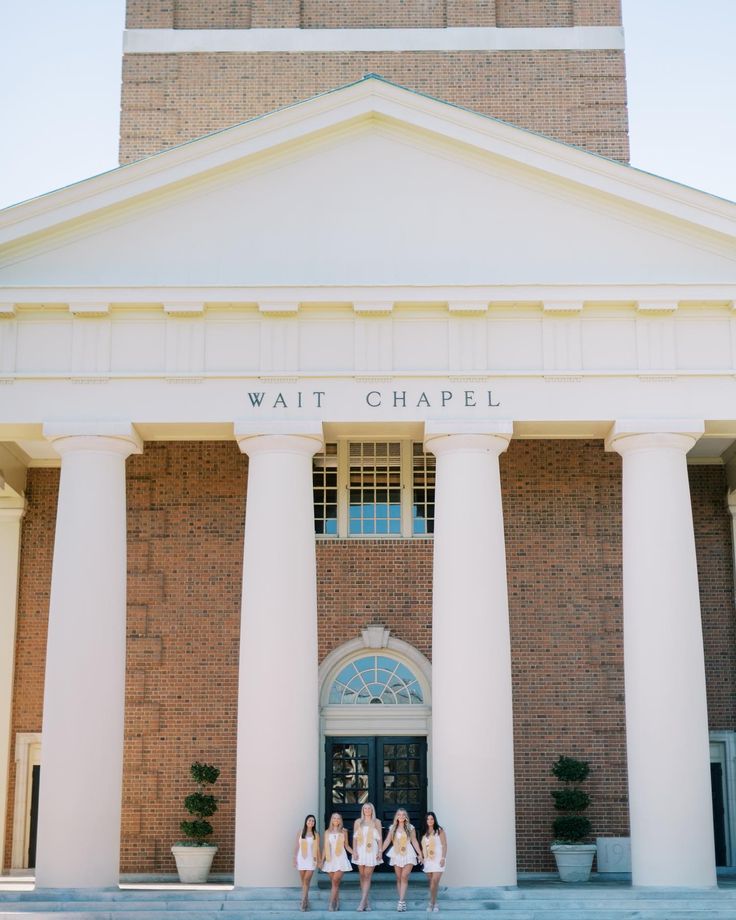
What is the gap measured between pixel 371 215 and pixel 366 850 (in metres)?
12.4

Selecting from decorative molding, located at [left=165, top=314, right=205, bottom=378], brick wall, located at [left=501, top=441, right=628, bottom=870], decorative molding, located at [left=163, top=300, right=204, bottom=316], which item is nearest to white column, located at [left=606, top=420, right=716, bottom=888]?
brick wall, located at [left=501, top=441, right=628, bottom=870]

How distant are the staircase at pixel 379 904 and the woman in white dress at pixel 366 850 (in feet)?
1.41

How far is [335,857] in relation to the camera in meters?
23.1

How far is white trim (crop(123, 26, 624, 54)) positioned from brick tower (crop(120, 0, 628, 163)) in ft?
0.09

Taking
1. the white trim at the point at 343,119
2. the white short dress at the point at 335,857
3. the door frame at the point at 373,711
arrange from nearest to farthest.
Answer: the white short dress at the point at 335,857
the white trim at the point at 343,119
the door frame at the point at 373,711

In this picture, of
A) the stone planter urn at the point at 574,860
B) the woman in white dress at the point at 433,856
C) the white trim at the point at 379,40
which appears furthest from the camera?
the white trim at the point at 379,40

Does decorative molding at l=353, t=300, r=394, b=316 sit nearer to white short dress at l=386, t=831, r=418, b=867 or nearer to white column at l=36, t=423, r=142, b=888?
white column at l=36, t=423, r=142, b=888

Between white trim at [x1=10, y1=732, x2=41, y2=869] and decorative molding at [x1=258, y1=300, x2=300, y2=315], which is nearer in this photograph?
decorative molding at [x1=258, y1=300, x2=300, y2=315]

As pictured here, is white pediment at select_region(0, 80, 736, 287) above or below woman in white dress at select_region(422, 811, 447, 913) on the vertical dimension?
above

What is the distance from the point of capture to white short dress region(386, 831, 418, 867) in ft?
75.5

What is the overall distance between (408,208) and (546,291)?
3.36 meters

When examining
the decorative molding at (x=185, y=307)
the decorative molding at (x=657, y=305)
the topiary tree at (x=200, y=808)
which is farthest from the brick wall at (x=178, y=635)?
the decorative molding at (x=657, y=305)

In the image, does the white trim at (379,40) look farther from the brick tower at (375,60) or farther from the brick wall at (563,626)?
the brick wall at (563,626)

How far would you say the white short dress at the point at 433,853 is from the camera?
898 inches
